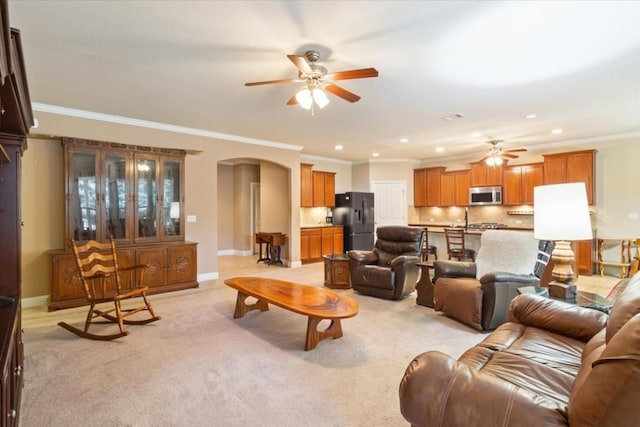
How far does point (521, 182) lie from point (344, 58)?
5946 millimetres

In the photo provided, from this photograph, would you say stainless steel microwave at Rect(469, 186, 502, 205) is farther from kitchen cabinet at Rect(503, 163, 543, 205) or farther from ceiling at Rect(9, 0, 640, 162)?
ceiling at Rect(9, 0, 640, 162)

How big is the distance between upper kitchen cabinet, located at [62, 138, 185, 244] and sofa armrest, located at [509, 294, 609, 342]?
4645 mm

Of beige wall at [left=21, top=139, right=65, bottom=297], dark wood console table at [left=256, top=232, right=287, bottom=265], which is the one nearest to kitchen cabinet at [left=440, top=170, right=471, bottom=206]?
dark wood console table at [left=256, top=232, right=287, bottom=265]

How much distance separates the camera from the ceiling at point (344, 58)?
7.53ft

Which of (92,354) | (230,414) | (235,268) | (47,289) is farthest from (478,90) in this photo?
(47,289)

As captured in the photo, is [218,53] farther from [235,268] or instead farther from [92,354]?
[235,268]

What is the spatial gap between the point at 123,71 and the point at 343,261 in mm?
3618

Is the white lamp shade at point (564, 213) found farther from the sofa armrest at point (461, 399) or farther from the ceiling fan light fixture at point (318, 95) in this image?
the ceiling fan light fixture at point (318, 95)

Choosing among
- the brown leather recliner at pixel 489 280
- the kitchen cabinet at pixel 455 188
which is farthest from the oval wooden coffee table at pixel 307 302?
the kitchen cabinet at pixel 455 188

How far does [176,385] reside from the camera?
2352mm

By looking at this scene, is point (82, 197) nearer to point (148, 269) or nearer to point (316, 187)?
point (148, 269)

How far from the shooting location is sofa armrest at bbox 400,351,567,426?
42.1 inches

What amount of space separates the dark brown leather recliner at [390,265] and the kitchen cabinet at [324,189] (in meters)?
3.10

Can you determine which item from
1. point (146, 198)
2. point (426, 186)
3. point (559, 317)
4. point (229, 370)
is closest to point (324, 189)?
point (426, 186)
